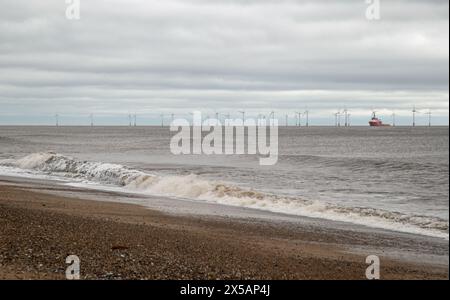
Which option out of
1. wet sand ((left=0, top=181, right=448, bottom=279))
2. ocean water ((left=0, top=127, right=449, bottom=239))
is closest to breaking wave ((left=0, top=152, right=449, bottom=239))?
ocean water ((left=0, top=127, right=449, bottom=239))

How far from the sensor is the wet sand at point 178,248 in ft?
32.0

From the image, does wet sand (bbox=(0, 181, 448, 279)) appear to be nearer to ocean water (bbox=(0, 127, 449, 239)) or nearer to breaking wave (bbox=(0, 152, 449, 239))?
breaking wave (bbox=(0, 152, 449, 239))

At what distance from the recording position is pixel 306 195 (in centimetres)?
2723

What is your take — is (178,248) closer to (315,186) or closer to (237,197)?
(237,197)

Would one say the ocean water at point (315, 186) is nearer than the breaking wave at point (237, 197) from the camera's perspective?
No

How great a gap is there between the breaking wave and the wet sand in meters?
3.16

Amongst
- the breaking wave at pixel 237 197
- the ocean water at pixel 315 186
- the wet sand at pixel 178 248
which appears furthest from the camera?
the ocean water at pixel 315 186

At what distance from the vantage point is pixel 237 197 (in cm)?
2666

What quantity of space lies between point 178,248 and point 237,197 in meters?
14.6

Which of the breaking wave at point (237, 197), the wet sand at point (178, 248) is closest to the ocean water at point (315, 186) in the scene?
the breaking wave at point (237, 197)

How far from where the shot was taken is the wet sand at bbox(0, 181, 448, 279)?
975 centimetres

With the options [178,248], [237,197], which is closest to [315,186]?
[237,197]

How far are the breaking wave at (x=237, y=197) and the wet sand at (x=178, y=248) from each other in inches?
124

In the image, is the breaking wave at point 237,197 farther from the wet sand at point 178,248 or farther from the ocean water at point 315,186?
the wet sand at point 178,248
